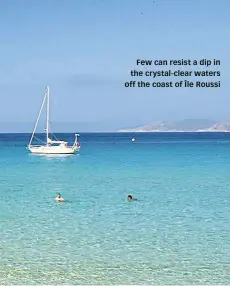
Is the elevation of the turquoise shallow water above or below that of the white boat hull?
below

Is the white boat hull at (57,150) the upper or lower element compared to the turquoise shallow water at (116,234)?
upper

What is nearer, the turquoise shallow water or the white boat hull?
the turquoise shallow water

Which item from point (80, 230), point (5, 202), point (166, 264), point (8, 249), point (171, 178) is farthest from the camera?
point (171, 178)

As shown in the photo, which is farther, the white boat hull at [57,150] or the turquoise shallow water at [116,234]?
the white boat hull at [57,150]

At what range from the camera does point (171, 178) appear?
38.7 m

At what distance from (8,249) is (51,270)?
2622mm

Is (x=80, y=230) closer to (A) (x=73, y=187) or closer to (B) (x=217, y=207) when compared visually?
(B) (x=217, y=207)

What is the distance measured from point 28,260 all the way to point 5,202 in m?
11.8

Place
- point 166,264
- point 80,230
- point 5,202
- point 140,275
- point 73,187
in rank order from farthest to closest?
point 73,187
point 5,202
point 80,230
point 166,264
point 140,275

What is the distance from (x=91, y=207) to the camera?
2494 centimetres

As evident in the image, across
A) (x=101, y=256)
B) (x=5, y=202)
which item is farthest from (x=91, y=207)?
(x=101, y=256)

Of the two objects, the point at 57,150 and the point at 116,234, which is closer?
the point at 116,234

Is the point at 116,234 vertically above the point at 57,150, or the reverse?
the point at 57,150

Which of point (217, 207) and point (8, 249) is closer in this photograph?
point (8, 249)
